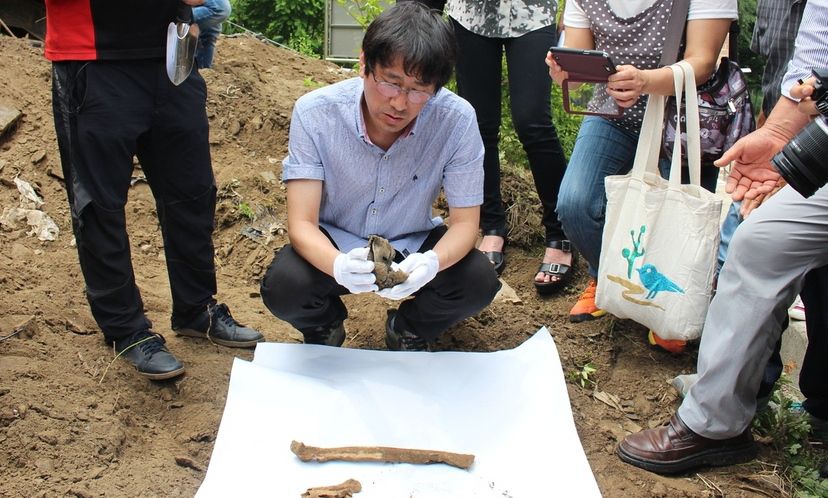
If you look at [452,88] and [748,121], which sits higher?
[748,121]

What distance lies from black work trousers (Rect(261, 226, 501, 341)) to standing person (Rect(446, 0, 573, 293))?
651 mm

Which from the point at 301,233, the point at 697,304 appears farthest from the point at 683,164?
the point at 301,233

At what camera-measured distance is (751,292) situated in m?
2.00

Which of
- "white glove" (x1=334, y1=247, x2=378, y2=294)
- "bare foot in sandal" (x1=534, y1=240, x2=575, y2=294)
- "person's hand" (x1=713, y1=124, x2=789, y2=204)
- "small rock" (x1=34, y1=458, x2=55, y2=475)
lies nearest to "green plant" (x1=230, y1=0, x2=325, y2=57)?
"bare foot in sandal" (x1=534, y1=240, x2=575, y2=294)

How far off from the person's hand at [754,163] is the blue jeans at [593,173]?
433 millimetres

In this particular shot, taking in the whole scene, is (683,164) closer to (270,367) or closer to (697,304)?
(697,304)

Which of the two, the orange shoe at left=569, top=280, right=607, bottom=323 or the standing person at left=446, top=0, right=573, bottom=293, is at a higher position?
the standing person at left=446, top=0, right=573, bottom=293

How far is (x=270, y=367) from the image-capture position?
8.20ft

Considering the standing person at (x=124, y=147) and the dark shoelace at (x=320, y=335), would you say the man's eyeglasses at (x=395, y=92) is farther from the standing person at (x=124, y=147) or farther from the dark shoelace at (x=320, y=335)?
the dark shoelace at (x=320, y=335)

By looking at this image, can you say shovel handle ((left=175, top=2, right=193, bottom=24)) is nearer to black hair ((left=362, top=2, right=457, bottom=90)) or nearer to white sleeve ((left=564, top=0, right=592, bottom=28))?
black hair ((left=362, top=2, right=457, bottom=90))

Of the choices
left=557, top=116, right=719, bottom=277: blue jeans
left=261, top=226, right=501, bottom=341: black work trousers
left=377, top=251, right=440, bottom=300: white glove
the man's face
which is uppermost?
the man's face

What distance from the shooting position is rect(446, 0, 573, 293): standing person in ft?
9.53

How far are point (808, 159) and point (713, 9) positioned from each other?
860mm

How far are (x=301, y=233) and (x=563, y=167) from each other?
121cm
